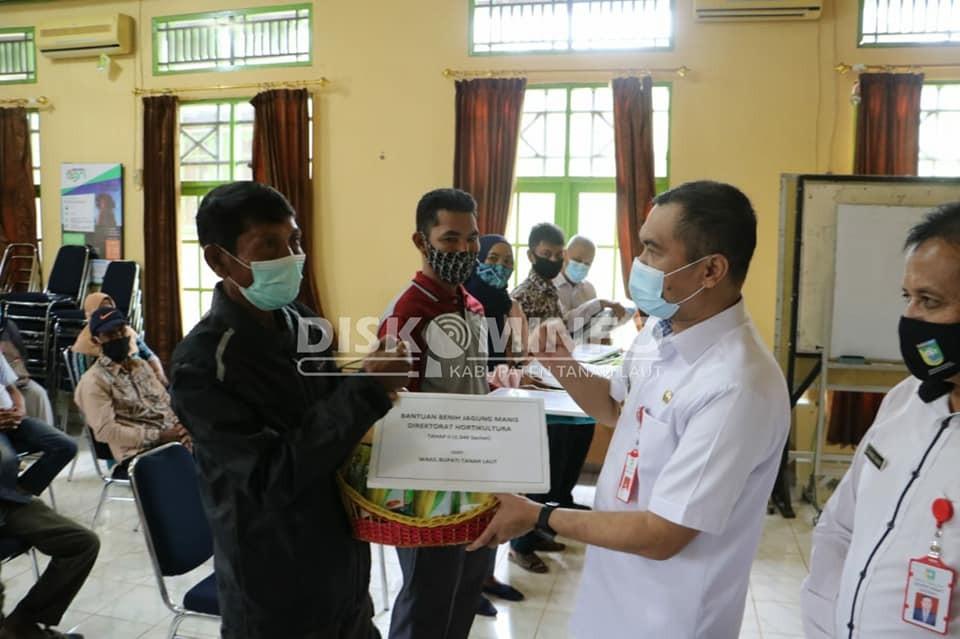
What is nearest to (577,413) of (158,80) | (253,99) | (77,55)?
(253,99)

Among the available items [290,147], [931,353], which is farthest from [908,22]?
[931,353]

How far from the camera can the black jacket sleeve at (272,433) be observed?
1.13 meters

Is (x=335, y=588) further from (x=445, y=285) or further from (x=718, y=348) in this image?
(x=445, y=285)

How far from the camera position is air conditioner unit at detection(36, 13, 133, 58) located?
20.5ft

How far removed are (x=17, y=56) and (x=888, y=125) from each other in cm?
811

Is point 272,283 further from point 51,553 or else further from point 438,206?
point 51,553

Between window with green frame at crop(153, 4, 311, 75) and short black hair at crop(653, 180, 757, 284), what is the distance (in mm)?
5594

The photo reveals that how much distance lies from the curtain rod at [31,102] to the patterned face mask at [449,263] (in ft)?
21.2

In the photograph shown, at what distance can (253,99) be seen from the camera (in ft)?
19.6

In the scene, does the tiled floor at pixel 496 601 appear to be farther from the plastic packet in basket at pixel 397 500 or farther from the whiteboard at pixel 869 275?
the plastic packet in basket at pixel 397 500

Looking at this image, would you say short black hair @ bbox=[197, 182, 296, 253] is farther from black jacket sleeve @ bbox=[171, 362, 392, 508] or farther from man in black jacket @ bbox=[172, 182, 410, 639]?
black jacket sleeve @ bbox=[171, 362, 392, 508]

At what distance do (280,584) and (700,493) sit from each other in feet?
2.53

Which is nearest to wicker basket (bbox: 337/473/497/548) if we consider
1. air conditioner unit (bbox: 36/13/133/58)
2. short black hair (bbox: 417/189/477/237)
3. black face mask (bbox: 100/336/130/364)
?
short black hair (bbox: 417/189/477/237)

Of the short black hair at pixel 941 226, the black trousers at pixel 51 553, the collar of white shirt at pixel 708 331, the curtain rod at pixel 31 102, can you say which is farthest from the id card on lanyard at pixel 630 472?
the curtain rod at pixel 31 102
